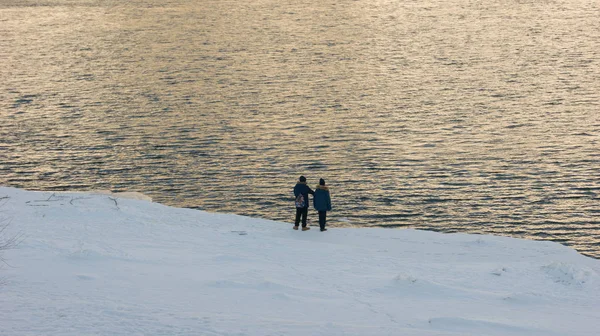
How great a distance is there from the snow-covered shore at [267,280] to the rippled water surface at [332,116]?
583 cm

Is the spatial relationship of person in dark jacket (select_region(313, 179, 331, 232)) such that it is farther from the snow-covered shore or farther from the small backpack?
the snow-covered shore

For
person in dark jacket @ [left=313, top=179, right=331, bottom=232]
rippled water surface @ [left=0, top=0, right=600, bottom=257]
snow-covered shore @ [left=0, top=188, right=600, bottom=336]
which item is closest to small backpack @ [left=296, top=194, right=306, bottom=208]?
person in dark jacket @ [left=313, top=179, right=331, bottom=232]

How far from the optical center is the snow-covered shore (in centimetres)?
1775

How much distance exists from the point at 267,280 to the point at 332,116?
2932 centimetres

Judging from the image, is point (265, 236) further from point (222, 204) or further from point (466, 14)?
point (466, 14)

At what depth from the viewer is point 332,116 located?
48.7m

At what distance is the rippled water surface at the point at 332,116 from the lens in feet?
109

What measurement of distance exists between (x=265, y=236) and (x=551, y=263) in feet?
29.4

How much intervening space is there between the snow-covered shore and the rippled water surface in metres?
5.83

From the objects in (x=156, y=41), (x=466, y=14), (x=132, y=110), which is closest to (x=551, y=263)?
(x=132, y=110)

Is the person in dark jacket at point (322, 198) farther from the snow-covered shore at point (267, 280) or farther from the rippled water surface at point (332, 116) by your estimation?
the rippled water surface at point (332, 116)

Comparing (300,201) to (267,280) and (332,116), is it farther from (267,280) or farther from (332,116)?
(332,116)

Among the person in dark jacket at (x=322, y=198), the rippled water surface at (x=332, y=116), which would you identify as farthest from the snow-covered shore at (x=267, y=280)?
the rippled water surface at (x=332, y=116)

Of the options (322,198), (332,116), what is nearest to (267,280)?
(322,198)
